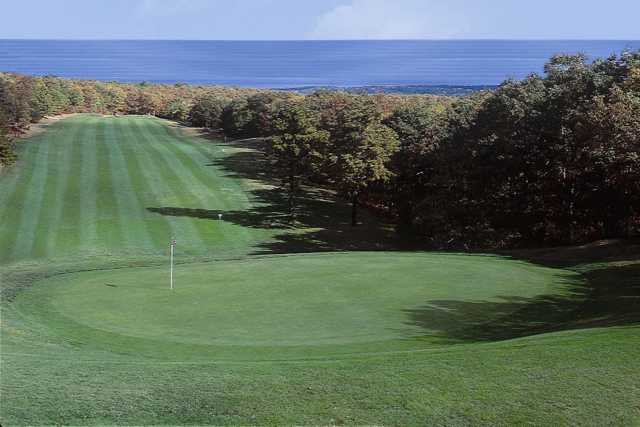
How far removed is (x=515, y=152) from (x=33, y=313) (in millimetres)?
31102

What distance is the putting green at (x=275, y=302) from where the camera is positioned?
1600cm

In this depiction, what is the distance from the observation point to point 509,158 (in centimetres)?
4141

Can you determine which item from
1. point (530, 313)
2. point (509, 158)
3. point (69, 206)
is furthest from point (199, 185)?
point (530, 313)

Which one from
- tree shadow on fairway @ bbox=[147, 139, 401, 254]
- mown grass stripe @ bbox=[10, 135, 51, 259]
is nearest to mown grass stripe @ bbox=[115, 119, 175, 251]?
tree shadow on fairway @ bbox=[147, 139, 401, 254]

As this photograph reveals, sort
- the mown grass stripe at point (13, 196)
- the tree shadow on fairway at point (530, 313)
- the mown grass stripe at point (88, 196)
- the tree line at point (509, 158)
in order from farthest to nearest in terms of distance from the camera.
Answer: the mown grass stripe at point (88, 196) → the mown grass stripe at point (13, 196) → the tree line at point (509, 158) → the tree shadow on fairway at point (530, 313)

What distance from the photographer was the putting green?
52.5 ft

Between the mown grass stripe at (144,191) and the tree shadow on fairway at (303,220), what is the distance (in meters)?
1.61

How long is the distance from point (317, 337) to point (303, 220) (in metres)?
35.2

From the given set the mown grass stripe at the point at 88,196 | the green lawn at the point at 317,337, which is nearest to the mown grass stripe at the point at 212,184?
the green lawn at the point at 317,337

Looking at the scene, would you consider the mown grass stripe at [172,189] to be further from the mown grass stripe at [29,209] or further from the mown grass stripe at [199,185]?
the mown grass stripe at [29,209]

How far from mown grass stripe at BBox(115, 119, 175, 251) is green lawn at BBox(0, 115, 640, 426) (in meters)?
2.08

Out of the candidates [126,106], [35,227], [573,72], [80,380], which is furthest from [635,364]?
[126,106]

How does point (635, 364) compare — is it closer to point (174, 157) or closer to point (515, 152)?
point (515, 152)

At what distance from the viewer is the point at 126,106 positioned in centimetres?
12950
